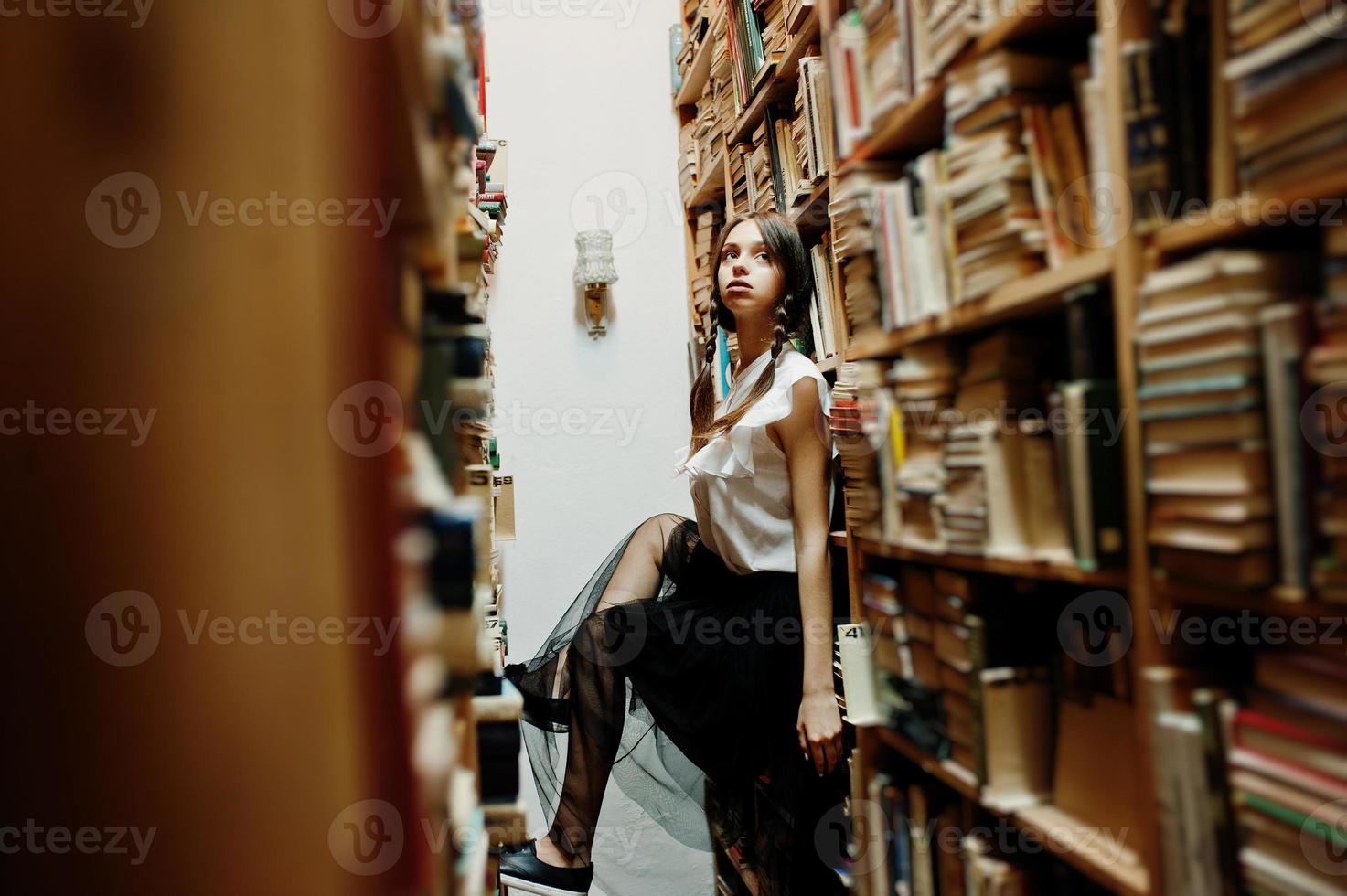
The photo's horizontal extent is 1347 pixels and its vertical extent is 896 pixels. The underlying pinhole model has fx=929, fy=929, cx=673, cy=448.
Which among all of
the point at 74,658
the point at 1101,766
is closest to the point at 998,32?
the point at 1101,766

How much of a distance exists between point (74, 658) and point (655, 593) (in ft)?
5.02

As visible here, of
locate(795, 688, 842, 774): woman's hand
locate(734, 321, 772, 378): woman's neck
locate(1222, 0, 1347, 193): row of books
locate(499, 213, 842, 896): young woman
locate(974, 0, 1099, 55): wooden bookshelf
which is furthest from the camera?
locate(734, 321, 772, 378): woman's neck

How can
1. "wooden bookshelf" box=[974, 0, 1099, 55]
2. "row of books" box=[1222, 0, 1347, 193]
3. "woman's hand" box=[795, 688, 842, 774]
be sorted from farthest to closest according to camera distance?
"woman's hand" box=[795, 688, 842, 774] → "wooden bookshelf" box=[974, 0, 1099, 55] → "row of books" box=[1222, 0, 1347, 193]

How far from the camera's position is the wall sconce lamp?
10.7ft

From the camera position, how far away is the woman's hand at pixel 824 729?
5.60ft

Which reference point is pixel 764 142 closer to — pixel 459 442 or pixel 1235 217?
pixel 459 442

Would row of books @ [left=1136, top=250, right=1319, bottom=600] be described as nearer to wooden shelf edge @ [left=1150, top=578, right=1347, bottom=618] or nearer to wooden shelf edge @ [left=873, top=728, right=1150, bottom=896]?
wooden shelf edge @ [left=1150, top=578, right=1347, bottom=618]

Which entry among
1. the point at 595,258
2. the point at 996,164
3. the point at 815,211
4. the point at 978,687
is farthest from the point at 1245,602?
the point at 595,258

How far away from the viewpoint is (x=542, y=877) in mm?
1848

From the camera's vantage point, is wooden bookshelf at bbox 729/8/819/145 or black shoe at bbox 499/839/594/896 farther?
wooden bookshelf at bbox 729/8/819/145

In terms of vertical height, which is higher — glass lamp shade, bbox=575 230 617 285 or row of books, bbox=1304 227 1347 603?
glass lamp shade, bbox=575 230 617 285

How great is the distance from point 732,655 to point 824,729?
243 mm

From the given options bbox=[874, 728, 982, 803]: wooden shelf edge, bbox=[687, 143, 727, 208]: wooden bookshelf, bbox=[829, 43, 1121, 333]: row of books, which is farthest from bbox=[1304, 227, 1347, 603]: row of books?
bbox=[687, 143, 727, 208]: wooden bookshelf

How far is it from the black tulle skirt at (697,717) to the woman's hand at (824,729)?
0.35 ft
